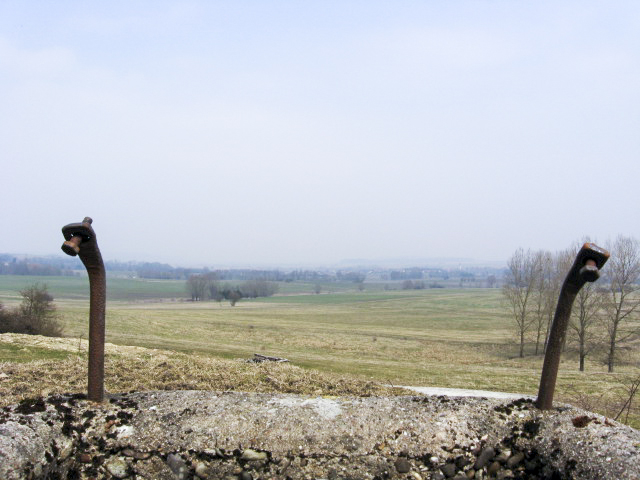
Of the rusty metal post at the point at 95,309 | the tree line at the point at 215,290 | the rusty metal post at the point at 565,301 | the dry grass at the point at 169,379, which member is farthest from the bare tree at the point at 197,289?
the rusty metal post at the point at 565,301

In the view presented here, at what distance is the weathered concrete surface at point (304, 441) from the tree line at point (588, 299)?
106 feet

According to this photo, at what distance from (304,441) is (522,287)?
1602 inches

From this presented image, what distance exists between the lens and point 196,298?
11100 cm

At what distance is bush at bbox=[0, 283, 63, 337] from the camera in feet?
78.9

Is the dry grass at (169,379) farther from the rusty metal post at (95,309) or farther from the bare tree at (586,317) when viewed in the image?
the bare tree at (586,317)

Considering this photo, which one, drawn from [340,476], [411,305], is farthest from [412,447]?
[411,305]

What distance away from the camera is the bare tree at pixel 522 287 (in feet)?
137

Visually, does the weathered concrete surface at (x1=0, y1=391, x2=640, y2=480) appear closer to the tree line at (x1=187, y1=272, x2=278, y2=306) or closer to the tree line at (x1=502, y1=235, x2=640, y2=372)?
the tree line at (x1=502, y1=235, x2=640, y2=372)

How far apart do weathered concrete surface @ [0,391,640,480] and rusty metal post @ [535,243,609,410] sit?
1.07 ft

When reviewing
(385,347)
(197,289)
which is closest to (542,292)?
(385,347)

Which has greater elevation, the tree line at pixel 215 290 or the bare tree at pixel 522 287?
the bare tree at pixel 522 287

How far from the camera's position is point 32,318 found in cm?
2544

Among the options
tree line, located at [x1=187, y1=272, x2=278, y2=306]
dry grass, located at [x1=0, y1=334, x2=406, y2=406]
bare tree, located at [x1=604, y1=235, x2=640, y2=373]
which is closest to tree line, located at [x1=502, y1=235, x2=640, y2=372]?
bare tree, located at [x1=604, y1=235, x2=640, y2=373]

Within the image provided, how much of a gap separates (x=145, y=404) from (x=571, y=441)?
4849 millimetres
